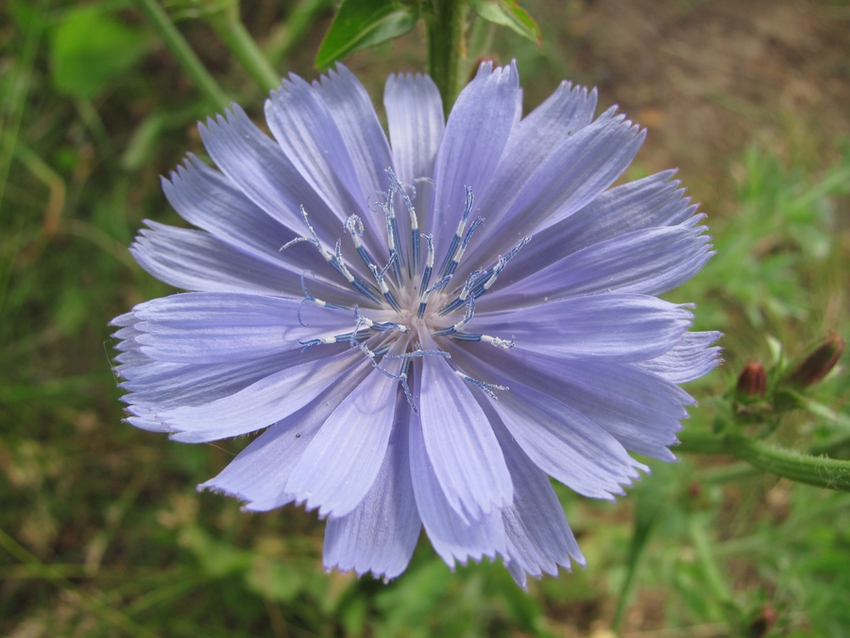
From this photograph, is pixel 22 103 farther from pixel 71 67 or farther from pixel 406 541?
pixel 406 541

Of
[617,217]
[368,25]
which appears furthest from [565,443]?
[368,25]

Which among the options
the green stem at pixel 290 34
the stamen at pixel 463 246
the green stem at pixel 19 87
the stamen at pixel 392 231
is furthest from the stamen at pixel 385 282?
the green stem at pixel 19 87

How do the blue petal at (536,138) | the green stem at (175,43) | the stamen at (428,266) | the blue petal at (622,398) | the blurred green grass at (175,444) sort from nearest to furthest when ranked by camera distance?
the blue petal at (622,398), the blue petal at (536,138), the stamen at (428,266), the green stem at (175,43), the blurred green grass at (175,444)

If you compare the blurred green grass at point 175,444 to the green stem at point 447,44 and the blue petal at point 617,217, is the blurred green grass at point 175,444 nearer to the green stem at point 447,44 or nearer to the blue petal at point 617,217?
the blue petal at point 617,217

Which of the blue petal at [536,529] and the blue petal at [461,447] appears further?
the blue petal at [536,529]

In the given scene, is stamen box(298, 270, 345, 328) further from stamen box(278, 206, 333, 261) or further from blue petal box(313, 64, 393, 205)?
blue petal box(313, 64, 393, 205)

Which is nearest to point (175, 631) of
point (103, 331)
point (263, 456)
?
point (103, 331)
